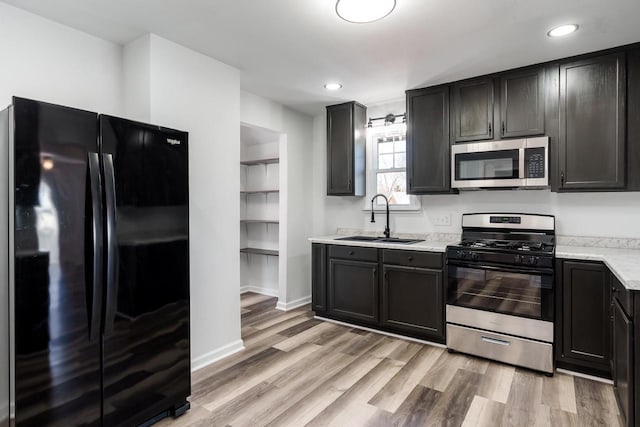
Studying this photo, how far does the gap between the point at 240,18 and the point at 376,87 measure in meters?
1.70

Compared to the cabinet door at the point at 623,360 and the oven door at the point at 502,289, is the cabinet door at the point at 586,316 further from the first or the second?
the cabinet door at the point at 623,360

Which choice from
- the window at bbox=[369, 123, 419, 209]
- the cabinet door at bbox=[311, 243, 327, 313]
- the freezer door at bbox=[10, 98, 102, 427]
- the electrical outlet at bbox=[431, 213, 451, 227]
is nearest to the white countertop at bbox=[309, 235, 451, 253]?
the cabinet door at bbox=[311, 243, 327, 313]

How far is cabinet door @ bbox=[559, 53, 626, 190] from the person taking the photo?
8.71 feet

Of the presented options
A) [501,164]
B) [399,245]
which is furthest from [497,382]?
[501,164]

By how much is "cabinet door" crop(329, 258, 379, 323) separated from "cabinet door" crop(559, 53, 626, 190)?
1.86 metres

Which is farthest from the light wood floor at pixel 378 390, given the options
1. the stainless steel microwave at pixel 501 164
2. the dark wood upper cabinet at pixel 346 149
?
the dark wood upper cabinet at pixel 346 149

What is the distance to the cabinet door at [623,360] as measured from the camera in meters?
1.72

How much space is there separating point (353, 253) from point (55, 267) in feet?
8.45

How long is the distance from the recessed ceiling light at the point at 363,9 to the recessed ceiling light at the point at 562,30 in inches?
46.9

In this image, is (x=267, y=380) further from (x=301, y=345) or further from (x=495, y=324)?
(x=495, y=324)

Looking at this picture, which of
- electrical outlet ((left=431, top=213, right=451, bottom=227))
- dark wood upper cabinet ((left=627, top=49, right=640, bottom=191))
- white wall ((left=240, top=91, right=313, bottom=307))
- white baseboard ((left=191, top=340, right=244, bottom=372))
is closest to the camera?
dark wood upper cabinet ((left=627, top=49, right=640, bottom=191))

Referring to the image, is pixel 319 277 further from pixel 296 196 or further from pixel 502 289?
pixel 502 289

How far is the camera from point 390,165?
4.13 meters

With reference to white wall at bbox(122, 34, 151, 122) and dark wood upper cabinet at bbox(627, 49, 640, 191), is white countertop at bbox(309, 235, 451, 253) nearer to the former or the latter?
dark wood upper cabinet at bbox(627, 49, 640, 191)
